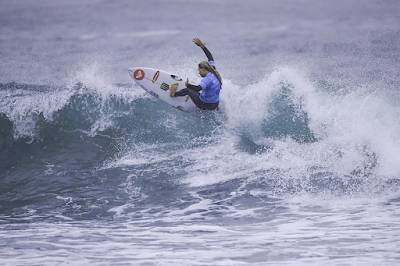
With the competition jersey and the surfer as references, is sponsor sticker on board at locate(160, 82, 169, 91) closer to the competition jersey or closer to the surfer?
the surfer

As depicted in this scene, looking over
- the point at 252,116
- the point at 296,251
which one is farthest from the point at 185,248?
the point at 252,116

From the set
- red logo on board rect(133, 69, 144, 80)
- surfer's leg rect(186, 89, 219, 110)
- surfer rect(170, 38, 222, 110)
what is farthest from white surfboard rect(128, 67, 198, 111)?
surfer's leg rect(186, 89, 219, 110)

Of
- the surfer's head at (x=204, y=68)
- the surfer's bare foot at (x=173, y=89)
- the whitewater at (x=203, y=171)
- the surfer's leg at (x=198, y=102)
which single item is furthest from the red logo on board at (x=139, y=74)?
the surfer's head at (x=204, y=68)

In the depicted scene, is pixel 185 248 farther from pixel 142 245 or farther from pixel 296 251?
pixel 296 251

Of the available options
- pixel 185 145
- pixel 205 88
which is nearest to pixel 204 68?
pixel 205 88

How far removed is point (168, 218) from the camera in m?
5.83

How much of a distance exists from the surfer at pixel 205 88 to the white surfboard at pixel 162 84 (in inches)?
7.3

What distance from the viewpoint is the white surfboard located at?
28.6ft

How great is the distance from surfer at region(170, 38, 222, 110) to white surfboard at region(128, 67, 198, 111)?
19 centimetres

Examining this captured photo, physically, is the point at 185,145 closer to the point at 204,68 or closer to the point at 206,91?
the point at 206,91

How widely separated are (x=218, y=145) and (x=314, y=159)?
187 cm

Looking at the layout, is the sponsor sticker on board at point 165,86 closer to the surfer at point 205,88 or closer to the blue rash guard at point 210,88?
the surfer at point 205,88

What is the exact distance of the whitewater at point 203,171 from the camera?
15.2 feet

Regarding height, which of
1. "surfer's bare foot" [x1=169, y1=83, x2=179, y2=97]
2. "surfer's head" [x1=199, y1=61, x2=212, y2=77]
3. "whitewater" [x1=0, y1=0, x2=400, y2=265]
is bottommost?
"whitewater" [x1=0, y1=0, x2=400, y2=265]
